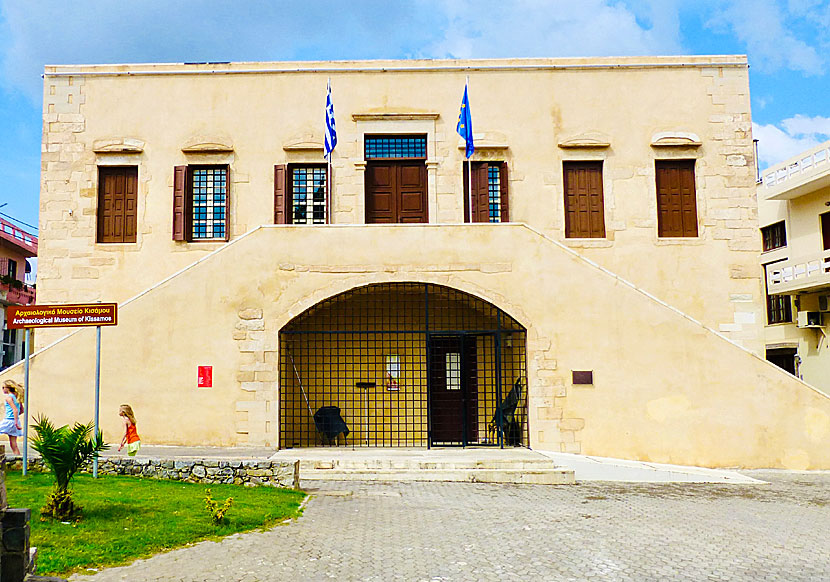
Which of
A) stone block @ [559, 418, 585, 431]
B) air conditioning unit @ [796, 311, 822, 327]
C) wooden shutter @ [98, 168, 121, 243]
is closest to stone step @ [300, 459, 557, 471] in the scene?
stone block @ [559, 418, 585, 431]

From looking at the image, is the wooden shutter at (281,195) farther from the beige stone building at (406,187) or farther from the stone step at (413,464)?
→ the stone step at (413,464)

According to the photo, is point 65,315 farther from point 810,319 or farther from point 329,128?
point 810,319

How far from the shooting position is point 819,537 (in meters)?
8.37

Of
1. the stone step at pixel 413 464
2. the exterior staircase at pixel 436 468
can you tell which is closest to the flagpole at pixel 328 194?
the exterior staircase at pixel 436 468

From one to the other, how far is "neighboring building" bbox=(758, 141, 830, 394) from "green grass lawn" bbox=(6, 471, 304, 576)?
1867 centimetres

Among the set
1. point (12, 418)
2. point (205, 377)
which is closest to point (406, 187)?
point (205, 377)

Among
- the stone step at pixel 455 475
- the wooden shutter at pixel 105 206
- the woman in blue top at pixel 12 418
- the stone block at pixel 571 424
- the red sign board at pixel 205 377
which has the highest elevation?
the wooden shutter at pixel 105 206

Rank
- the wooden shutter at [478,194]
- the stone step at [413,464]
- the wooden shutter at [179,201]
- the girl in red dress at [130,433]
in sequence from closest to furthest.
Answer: the girl in red dress at [130,433] → the stone step at [413,464] → the wooden shutter at [179,201] → the wooden shutter at [478,194]

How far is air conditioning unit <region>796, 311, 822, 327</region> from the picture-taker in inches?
921

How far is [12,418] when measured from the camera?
1181cm

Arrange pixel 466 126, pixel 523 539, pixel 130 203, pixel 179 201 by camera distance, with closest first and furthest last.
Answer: pixel 523 539, pixel 466 126, pixel 179 201, pixel 130 203

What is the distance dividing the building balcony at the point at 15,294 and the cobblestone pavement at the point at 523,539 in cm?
2626

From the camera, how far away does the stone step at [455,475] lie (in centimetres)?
1177

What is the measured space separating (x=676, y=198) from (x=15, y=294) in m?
28.2
